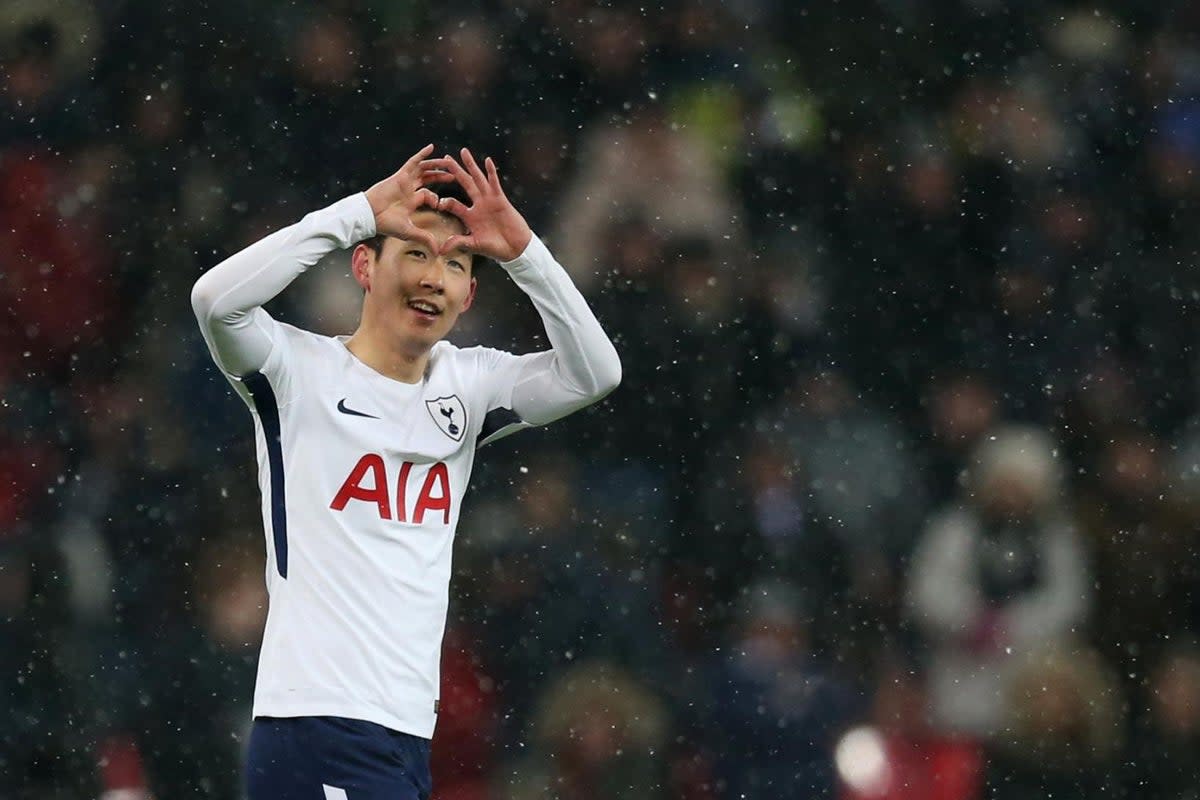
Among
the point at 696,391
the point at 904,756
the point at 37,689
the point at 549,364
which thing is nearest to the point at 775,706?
the point at 904,756

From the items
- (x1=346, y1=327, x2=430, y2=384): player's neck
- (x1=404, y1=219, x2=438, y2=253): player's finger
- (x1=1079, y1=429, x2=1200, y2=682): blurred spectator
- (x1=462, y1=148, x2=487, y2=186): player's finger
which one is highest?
(x1=1079, y1=429, x2=1200, y2=682): blurred spectator

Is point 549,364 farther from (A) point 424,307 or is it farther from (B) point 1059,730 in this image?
(B) point 1059,730

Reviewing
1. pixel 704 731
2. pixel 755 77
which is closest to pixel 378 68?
pixel 755 77

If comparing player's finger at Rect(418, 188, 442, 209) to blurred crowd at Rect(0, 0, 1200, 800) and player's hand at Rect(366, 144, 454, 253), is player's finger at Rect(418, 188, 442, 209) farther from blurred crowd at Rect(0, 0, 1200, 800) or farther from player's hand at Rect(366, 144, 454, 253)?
blurred crowd at Rect(0, 0, 1200, 800)

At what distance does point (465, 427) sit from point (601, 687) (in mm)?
2162

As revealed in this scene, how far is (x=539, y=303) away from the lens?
11.3 ft

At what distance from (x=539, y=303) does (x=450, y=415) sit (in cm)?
26

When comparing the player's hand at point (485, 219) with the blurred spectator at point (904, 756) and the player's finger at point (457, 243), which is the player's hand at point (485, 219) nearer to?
the player's finger at point (457, 243)

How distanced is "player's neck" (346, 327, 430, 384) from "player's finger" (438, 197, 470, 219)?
0.83 ft

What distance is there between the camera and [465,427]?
A: 340 cm

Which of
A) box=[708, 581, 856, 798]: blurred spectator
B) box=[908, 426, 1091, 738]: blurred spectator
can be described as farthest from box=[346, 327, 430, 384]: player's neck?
box=[908, 426, 1091, 738]: blurred spectator

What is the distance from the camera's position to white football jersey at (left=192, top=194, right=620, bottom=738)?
3.13 m

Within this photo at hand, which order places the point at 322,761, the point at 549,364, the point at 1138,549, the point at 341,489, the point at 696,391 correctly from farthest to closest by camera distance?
the point at 696,391
the point at 1138,549
the point at 549,364
the point at 341,489
the point at 322,761

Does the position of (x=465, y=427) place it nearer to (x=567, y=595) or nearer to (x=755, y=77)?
(x=567, y=595)
